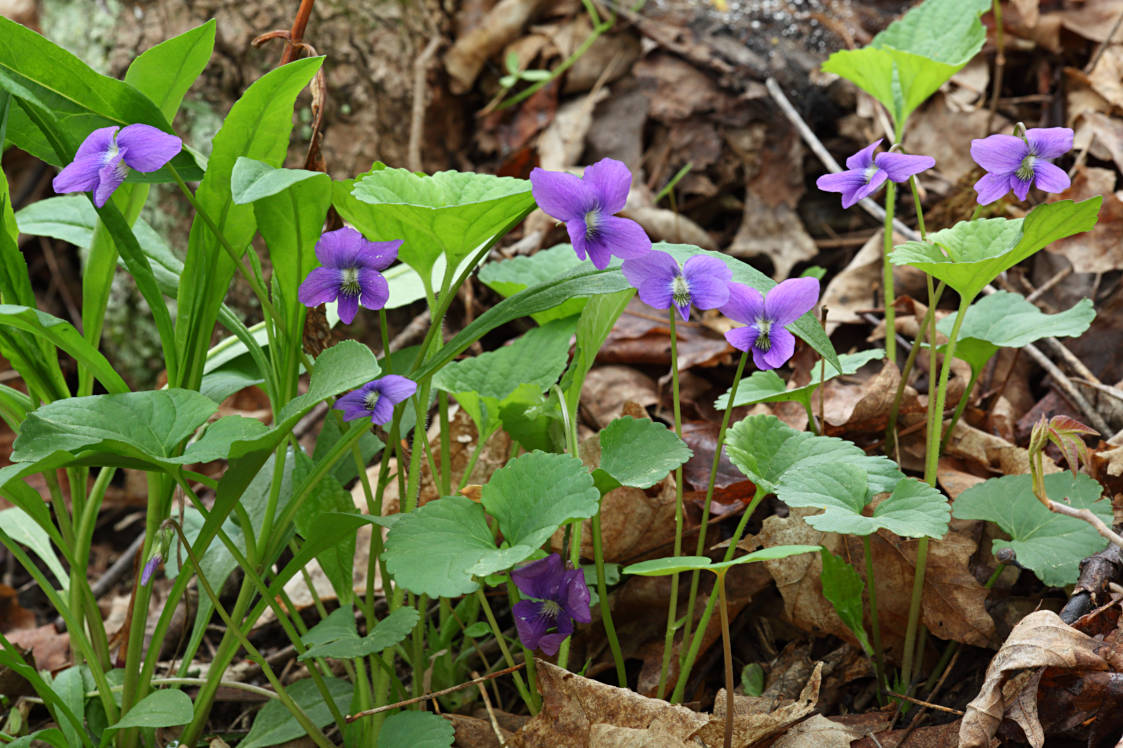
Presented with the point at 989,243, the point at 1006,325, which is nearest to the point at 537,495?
the point at 989,243

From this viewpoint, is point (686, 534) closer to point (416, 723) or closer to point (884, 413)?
point (884, 413)

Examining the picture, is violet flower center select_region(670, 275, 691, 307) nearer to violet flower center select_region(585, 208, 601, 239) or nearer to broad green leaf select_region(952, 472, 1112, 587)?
violet flower center select_region(585, 208, 601, 239)

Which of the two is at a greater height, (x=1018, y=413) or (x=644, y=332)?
(x=644, y=332)

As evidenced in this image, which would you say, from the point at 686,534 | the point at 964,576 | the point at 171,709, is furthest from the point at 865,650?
the point at 171,709

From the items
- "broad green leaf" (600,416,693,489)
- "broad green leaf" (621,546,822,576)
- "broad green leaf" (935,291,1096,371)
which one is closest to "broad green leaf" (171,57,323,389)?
"broad green leaf" (600,416,693,489)

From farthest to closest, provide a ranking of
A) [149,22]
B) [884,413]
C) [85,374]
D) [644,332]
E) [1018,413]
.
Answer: [149,22]
[644,332]
[1018,413]
[884,413]
[85,374]

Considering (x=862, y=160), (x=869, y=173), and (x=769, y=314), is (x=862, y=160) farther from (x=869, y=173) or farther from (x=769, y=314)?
(x=769, y=314)
